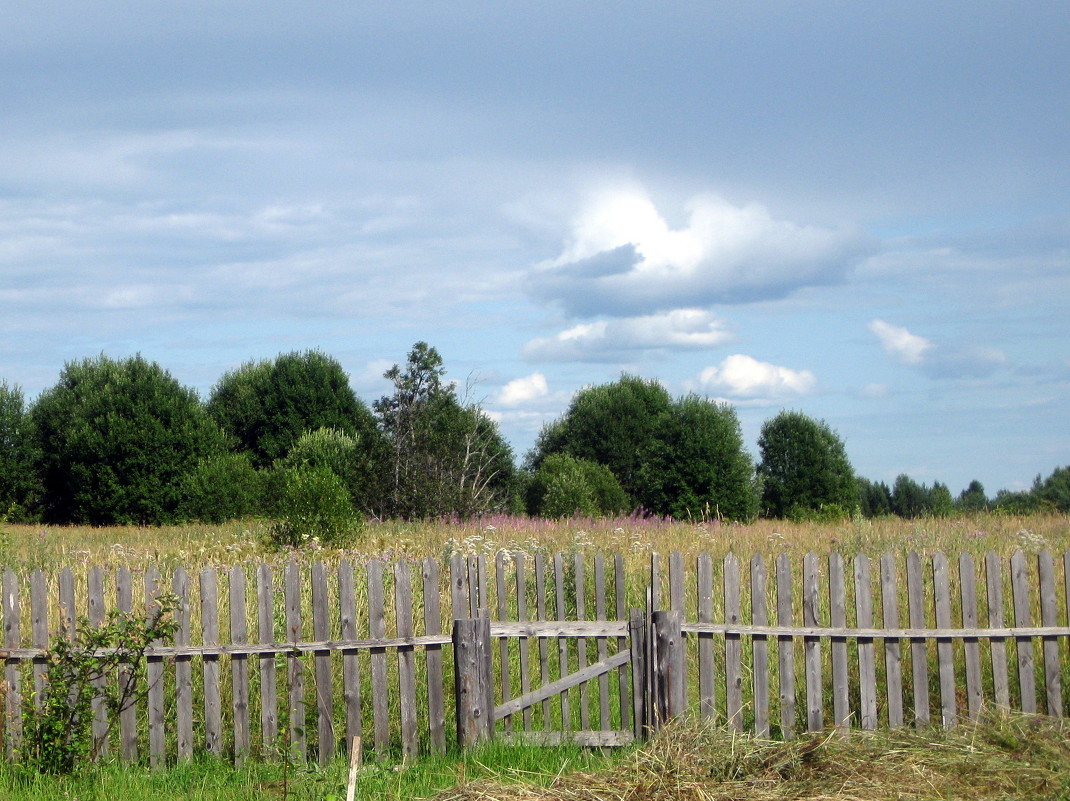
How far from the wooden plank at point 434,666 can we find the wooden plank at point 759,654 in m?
2.24

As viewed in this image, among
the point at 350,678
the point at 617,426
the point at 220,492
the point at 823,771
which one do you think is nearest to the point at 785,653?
the point at 823,771

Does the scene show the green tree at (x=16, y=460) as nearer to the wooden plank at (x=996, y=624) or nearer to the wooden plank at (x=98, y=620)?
the wooden plank at (x=98, y=620)

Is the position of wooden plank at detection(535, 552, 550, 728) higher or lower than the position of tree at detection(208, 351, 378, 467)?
lower

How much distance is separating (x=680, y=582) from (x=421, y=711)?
2525 mm

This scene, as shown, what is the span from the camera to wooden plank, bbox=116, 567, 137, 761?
22.6 feet

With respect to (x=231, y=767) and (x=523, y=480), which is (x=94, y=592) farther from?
(x=523, y=480)

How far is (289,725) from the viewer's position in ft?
22.6

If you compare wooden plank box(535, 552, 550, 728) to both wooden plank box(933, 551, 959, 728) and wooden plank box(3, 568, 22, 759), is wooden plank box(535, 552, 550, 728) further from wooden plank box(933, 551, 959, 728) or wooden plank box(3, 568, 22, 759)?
wooden plank box(3, 568, 22, 759)

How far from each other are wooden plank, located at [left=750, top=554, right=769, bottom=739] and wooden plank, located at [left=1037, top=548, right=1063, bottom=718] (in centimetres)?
210

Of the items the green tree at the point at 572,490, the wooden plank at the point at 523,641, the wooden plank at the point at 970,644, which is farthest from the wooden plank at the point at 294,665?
the green tree at the point at 572,490

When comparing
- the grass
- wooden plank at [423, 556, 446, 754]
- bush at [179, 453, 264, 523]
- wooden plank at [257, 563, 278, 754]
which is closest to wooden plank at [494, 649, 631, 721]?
the grass

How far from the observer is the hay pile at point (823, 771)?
17.1ft

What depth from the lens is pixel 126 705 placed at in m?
7.04

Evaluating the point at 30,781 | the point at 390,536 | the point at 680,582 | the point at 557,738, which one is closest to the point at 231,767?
the point at 30,781
